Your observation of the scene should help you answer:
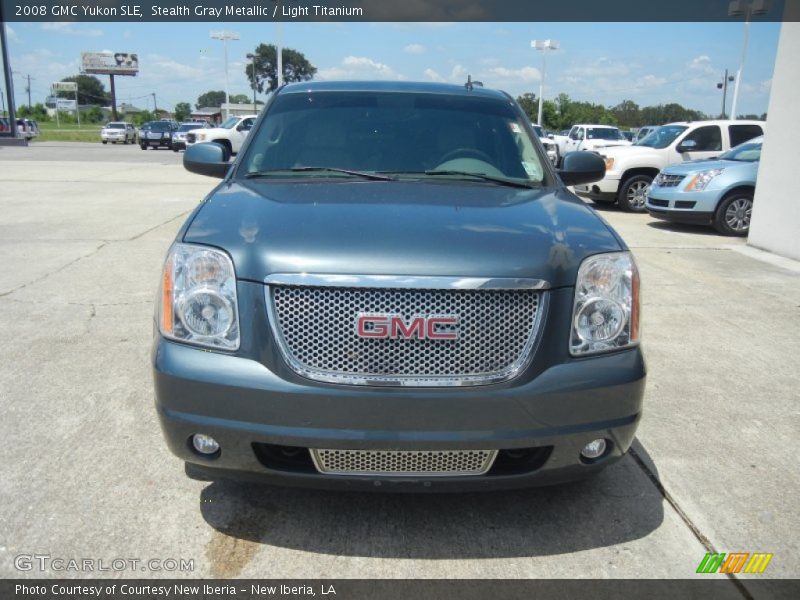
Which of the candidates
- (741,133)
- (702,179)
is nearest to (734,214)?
(702,179)

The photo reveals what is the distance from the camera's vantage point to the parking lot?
2521 mm

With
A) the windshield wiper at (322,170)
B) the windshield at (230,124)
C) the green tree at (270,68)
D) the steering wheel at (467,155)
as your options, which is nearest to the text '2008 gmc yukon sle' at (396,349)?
the windshield wiper at (322,170)

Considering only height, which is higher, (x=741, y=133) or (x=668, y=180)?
(x=741, y=133)

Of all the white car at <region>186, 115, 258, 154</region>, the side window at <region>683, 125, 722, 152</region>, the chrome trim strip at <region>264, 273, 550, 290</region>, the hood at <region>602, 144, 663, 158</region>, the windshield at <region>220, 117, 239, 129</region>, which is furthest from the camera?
the windshield at <region>220, 117, 239, 129</region>

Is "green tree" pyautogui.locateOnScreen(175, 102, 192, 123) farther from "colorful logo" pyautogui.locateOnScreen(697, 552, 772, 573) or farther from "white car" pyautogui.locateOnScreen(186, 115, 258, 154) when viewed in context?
"colorful logo" pyautogui.locateOnScreen(697, 552, 772, 573)

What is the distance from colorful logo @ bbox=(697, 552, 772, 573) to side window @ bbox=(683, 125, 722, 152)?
12446 millimetres

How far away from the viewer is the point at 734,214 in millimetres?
10656

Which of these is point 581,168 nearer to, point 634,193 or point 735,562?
point 735,562

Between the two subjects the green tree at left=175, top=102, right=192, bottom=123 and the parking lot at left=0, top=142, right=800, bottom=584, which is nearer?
the parking lot at left=0, top=142, right=800, bottom=584

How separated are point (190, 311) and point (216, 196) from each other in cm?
76

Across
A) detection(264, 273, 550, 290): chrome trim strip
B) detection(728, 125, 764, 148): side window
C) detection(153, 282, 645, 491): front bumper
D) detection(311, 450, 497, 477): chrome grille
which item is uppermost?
detection(728, 125, 764, 148): side window

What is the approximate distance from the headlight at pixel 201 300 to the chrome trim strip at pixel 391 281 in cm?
21
